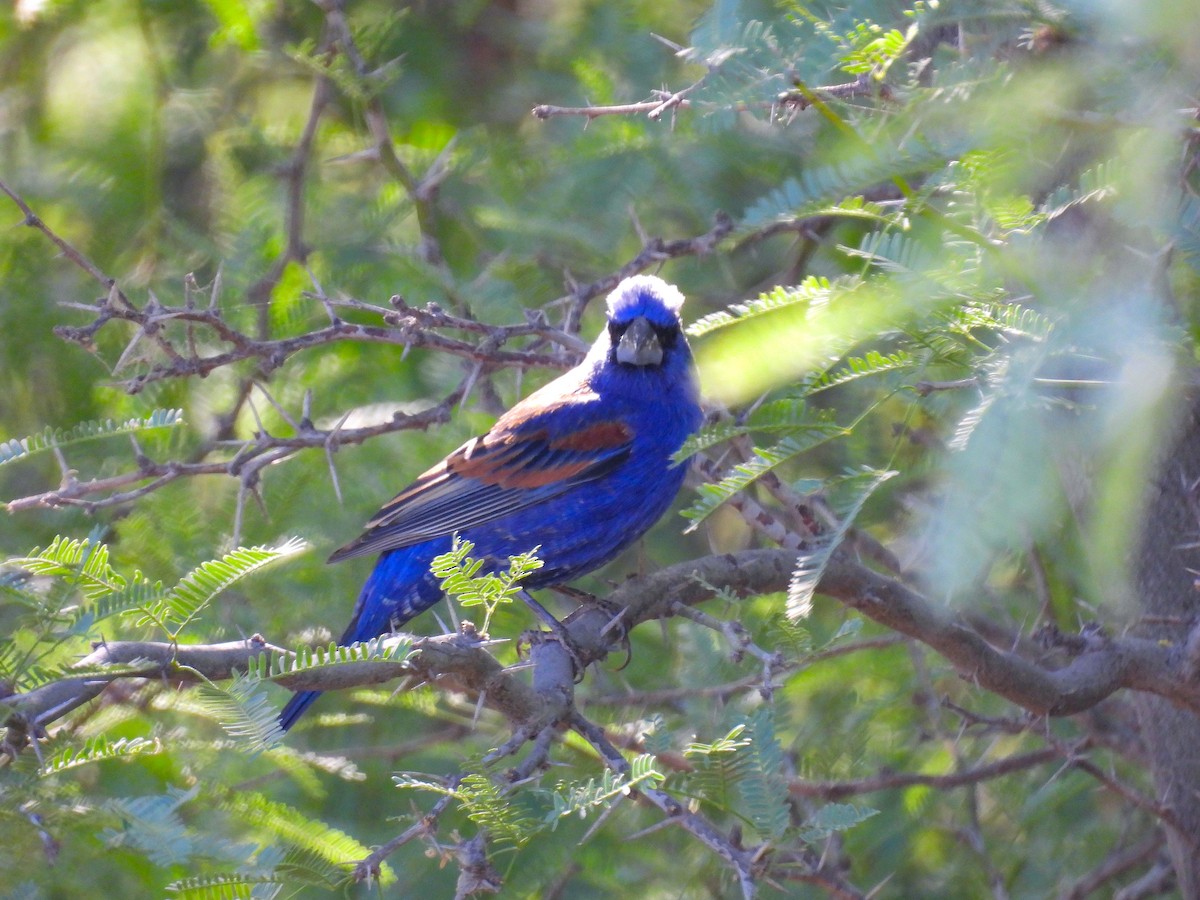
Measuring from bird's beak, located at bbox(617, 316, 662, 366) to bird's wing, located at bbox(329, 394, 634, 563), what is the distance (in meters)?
0.23

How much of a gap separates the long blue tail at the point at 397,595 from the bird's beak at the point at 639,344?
89 centimetres

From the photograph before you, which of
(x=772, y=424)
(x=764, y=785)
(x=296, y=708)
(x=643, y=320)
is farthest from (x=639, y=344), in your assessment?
(x=764, y=785)

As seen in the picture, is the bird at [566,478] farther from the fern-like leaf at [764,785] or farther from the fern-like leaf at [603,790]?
the fern-like leaf at [603,790]

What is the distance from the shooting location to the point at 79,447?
4.47 m

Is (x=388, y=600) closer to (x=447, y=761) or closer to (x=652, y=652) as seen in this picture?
(x=447, y=761)

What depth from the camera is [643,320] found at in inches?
166

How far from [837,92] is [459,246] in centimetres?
264

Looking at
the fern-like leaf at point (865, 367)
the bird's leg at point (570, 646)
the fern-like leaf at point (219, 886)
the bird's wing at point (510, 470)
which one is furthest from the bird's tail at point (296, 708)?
the fern-like leaf at point (865, 367)

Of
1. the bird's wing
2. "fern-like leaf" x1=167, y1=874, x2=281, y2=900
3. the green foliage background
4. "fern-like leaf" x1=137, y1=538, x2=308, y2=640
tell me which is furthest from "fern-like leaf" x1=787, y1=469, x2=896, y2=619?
the bird's wing

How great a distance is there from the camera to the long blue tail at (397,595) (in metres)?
4.25

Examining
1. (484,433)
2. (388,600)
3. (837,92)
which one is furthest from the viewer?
(484,433)

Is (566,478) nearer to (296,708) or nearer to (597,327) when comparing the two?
(597,327)

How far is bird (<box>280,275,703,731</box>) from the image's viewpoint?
166 inches

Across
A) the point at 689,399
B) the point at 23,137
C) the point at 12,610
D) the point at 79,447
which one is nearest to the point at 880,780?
the point at 689,399
